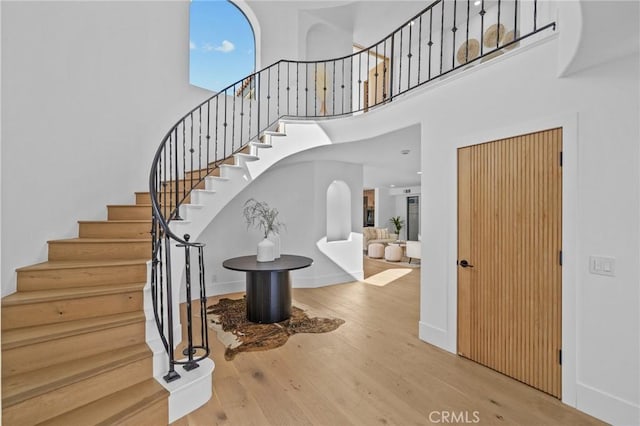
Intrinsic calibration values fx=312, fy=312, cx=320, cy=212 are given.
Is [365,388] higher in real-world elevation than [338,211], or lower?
lower

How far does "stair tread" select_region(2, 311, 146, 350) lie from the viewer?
6.53 ft

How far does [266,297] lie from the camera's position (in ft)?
12.9

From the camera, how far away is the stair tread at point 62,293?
2.23 metres

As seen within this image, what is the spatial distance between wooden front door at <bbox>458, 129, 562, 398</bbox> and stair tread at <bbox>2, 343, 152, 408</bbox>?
2.82 meters

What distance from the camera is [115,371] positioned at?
2051mm

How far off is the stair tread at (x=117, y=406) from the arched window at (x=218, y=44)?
4.47 meters

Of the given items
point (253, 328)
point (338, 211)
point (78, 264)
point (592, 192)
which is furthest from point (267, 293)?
point (592, 192)

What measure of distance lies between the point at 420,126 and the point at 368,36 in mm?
4218

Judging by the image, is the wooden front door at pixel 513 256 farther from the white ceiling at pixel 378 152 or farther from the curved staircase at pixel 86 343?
the curved staircase at pixel 86 343

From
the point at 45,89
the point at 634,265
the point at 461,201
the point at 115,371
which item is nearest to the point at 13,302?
the point at 115,371

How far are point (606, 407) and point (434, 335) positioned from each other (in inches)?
55.0

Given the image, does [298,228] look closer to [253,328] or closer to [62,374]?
[253,328]

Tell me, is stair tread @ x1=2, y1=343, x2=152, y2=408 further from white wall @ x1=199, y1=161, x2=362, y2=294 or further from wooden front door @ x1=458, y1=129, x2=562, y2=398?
white wall @ x1=199, y1=161, x2=362, y2=294

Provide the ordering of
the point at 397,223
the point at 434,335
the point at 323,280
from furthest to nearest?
1. the point at 397,223
2. the point at 323,280
3. the point at 434,335
